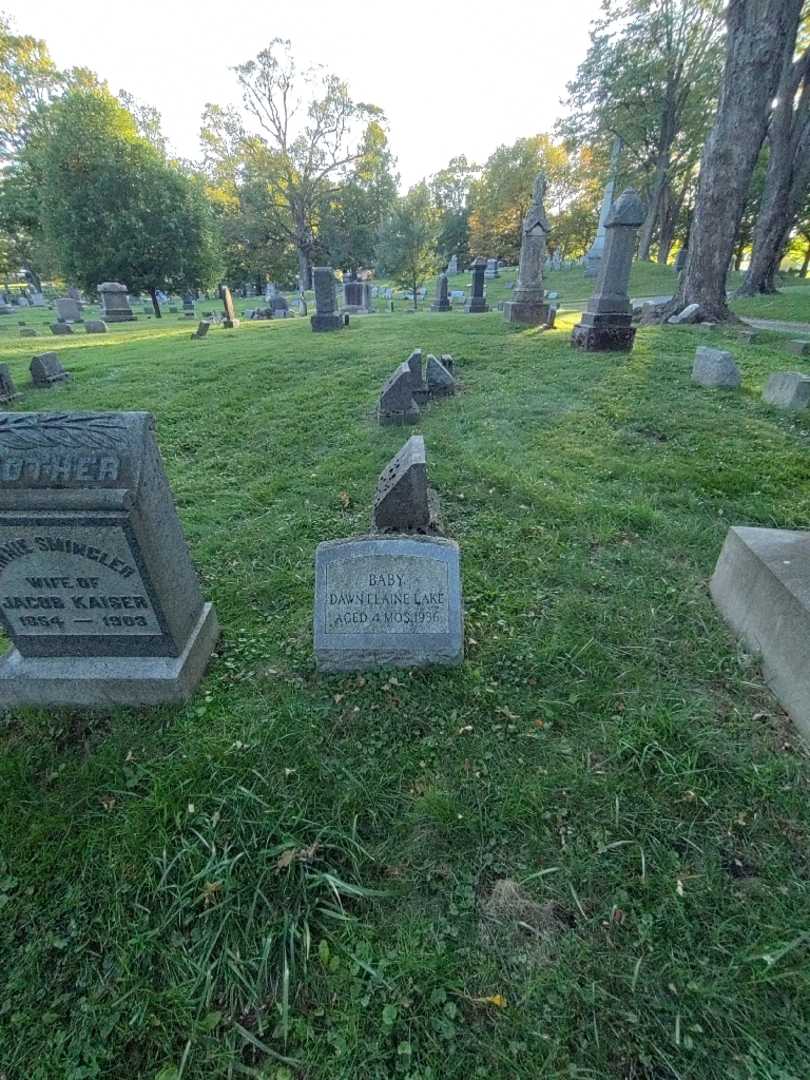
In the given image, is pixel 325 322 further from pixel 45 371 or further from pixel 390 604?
pixel 390 604

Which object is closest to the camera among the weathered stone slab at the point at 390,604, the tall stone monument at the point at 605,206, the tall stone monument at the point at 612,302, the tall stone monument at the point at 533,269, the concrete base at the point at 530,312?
the weathered stone slab at the point at 390,604

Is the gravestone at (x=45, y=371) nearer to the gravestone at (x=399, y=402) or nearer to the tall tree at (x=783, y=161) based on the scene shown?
the gravestone at (x=399, y=402)

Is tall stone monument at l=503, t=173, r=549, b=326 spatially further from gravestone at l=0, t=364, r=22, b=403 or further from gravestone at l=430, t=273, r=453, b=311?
gravestone at l=0, t=364, r=22, b=403

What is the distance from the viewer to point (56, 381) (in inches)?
391

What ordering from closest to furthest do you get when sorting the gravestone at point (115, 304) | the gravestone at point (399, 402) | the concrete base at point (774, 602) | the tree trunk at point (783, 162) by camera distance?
the concrete base at point (774, 602) < the gravestone at point (399, 402) < the tree trunk at point (783, 162) < the gravestone at point (115, 304)

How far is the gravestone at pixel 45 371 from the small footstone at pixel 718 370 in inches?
471

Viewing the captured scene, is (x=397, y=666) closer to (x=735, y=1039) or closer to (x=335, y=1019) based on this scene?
(x=335, y=1019)

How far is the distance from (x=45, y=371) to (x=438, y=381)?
7983 millimetres

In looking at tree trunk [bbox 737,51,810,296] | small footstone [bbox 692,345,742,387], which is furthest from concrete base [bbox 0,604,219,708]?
tree trunk [bbox 737,51,810,296]

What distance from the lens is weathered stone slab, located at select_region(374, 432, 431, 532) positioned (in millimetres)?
3532

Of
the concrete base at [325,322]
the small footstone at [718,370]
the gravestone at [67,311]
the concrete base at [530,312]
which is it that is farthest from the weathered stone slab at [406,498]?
the gravestone at [67,311]

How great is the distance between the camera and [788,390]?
21.1ft

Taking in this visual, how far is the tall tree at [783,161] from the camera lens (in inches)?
574

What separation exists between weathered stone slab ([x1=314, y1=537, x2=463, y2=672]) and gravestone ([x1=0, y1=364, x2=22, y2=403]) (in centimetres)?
971
